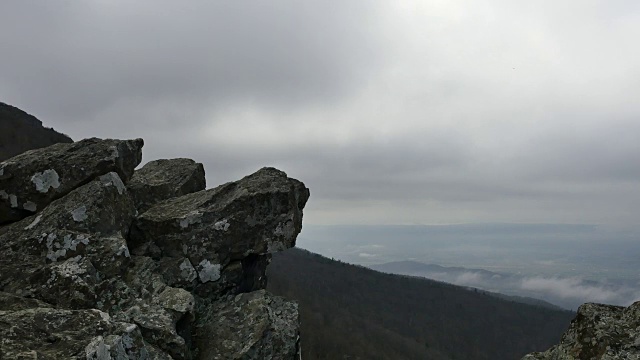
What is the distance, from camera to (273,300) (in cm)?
A: 1792

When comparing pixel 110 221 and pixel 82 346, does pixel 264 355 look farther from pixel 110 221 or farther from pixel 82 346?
pixel 110 221

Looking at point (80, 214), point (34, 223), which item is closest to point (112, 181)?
point (80, 214)

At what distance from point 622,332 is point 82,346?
1422 cm

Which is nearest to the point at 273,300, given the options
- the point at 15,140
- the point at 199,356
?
the point at 199,356

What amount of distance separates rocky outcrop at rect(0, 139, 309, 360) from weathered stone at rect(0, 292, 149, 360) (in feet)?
0.10

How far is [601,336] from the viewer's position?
1080cm

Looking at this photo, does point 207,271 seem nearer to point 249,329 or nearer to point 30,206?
point 249,329

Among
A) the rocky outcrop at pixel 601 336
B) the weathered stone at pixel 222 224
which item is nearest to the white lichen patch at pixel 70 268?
the weathered stone at pixel 222 224

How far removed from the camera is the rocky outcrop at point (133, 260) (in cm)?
1177

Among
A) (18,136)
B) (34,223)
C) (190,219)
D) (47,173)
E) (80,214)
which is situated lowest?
(34,223)

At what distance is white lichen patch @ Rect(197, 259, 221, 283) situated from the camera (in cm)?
1867

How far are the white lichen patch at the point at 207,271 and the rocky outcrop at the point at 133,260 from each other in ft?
0.15

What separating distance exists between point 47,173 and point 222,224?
27.1 feet

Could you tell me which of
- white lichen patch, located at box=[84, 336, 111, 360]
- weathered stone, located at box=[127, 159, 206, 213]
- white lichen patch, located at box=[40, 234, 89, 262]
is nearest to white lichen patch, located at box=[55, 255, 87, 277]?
white lichen patch, located at box=[40, 234, 89, 262]
